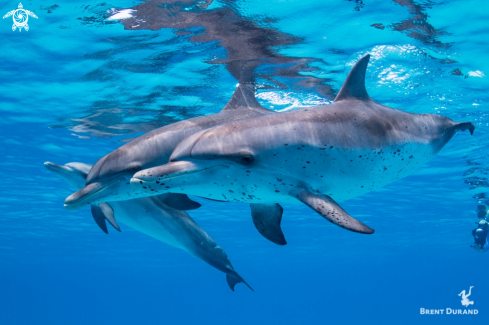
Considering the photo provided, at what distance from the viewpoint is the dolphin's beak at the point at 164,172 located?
3410 mm

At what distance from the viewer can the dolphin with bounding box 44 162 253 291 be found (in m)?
7.40

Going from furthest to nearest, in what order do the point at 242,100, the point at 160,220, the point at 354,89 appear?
the point at 160,220 < the point at 242,100 < the point at 354,89

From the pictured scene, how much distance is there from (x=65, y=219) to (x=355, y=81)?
3539 cm

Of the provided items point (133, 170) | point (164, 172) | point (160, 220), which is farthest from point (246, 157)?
point (160, 220)

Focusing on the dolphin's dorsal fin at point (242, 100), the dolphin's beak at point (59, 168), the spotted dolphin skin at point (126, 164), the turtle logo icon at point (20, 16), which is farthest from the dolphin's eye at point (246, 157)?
the turtle logo icon at point (20, 16)

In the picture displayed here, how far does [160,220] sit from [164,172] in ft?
14.4

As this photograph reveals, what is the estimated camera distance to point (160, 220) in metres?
7.53

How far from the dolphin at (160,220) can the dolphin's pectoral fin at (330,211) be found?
4091mm

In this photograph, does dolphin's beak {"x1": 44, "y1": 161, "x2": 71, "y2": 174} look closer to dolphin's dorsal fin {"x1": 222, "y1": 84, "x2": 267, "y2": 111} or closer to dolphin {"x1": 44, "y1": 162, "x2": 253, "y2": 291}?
dolphin {"x1": 44, "y1": 162, "x2": 253, "y2": 291}

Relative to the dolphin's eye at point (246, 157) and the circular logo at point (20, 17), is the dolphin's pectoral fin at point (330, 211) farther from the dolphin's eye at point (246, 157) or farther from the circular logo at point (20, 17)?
the circular logo at point (20, 17)

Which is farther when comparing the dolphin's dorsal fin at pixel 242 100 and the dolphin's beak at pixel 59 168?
the dolphin's beak at pixel 59 168

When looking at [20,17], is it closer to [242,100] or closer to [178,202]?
[242,100]

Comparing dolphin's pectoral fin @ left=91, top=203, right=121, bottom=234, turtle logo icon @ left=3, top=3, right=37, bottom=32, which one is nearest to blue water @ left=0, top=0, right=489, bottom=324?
turtle logo icon @ left=3, top=3, right=37, bottom=32

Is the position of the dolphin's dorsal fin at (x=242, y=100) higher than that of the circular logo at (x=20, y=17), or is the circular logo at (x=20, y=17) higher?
the circular logo at (x=20, y=17)
